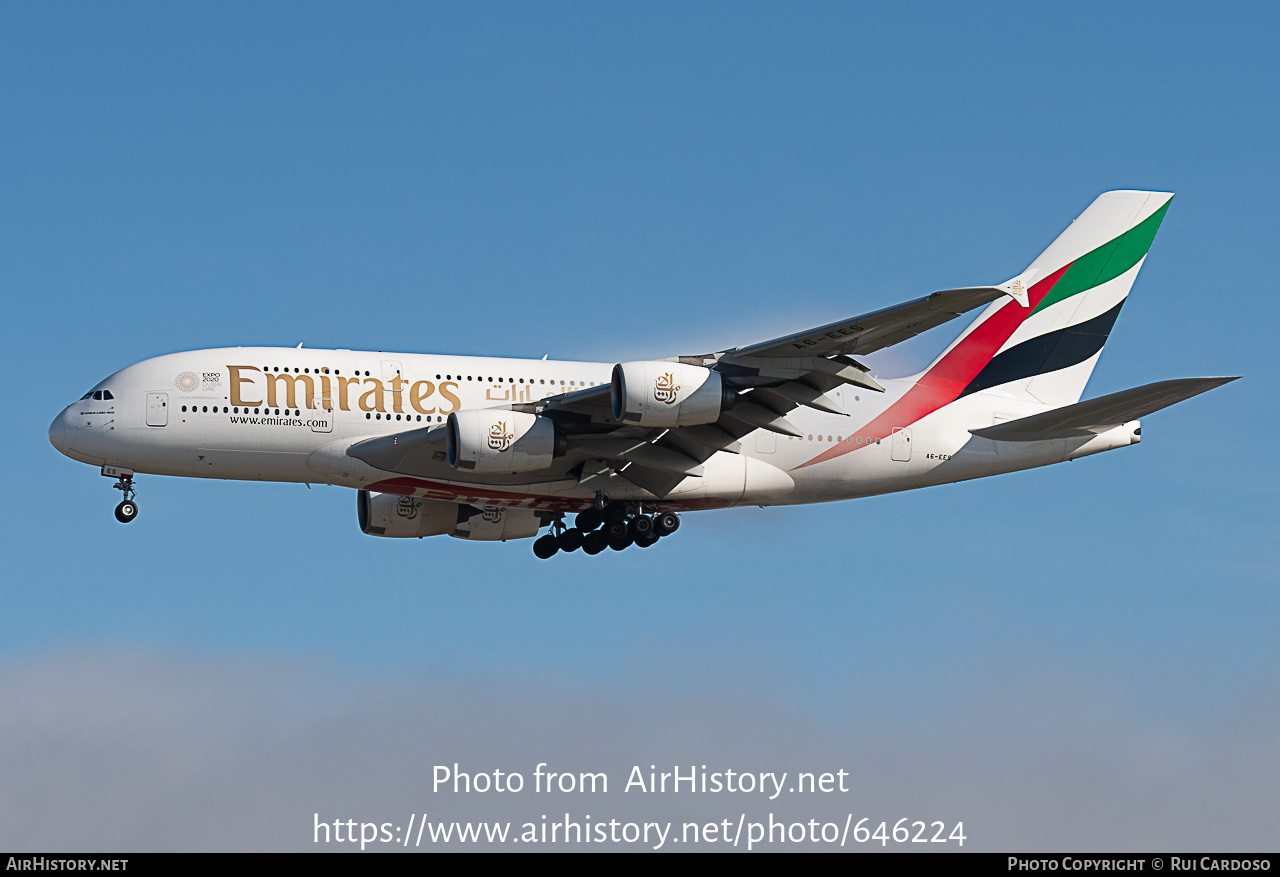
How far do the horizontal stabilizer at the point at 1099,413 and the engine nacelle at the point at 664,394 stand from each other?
8859 millimetres

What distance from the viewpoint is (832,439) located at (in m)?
36.7

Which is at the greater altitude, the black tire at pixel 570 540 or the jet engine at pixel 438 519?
the jet engine at pixel 438 519

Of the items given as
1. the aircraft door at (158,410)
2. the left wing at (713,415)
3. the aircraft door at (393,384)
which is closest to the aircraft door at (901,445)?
the left wing at (713,415)

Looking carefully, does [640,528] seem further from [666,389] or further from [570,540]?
[666,389]

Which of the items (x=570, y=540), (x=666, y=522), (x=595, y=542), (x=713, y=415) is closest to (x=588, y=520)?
(x=595, y=542)

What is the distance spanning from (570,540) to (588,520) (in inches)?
46.0

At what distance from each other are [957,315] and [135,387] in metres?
18.2

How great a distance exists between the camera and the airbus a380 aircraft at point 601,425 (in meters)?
32.5

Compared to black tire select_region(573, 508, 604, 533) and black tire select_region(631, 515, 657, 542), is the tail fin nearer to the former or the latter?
black tire select_region(631, 515, 657, 542)

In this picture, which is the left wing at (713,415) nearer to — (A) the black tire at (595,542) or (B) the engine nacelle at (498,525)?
(A) the black tire at (595,542)

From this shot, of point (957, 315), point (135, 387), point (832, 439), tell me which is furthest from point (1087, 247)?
point (135, 387)

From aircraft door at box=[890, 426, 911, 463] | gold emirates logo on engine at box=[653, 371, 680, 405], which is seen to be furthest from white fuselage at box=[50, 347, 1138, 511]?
gold emirates logo on engine at box=[653, 371, 680, 405]

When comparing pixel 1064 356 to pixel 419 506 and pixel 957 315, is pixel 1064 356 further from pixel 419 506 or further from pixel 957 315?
pixel 419 506

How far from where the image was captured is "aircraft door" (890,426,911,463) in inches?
1460
